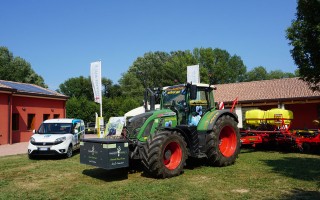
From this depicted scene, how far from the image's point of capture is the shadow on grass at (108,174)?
843 cm

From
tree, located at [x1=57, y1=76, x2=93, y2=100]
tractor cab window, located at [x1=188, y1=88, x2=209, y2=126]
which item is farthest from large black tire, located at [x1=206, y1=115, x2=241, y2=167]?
tree, located at [x1=57, y1=76, x2=93, y2=100]

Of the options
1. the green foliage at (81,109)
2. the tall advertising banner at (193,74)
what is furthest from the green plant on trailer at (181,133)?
the green foliage at (81,109)

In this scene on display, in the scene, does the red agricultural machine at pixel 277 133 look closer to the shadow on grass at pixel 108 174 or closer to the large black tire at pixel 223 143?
the large black tire at pixel 223 143

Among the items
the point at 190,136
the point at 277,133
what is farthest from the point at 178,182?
the point at 277,133

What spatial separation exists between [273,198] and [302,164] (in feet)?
14.0

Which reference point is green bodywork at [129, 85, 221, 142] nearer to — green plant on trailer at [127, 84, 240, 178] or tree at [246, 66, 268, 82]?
green plant on trailer at [127, 84, 240, 178]

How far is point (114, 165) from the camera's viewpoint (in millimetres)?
7738

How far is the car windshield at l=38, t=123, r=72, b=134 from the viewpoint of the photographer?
45.6 ft

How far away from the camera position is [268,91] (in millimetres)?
24875

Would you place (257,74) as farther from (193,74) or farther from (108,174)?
(108,174)

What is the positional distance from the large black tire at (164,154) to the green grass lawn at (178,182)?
0.24 metres

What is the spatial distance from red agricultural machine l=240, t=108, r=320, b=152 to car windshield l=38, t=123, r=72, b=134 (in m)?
7.30

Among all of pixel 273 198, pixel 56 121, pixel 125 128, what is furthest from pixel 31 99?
pixel 273 198

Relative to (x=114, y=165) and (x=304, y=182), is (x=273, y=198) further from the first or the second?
(x=114, y=165)
